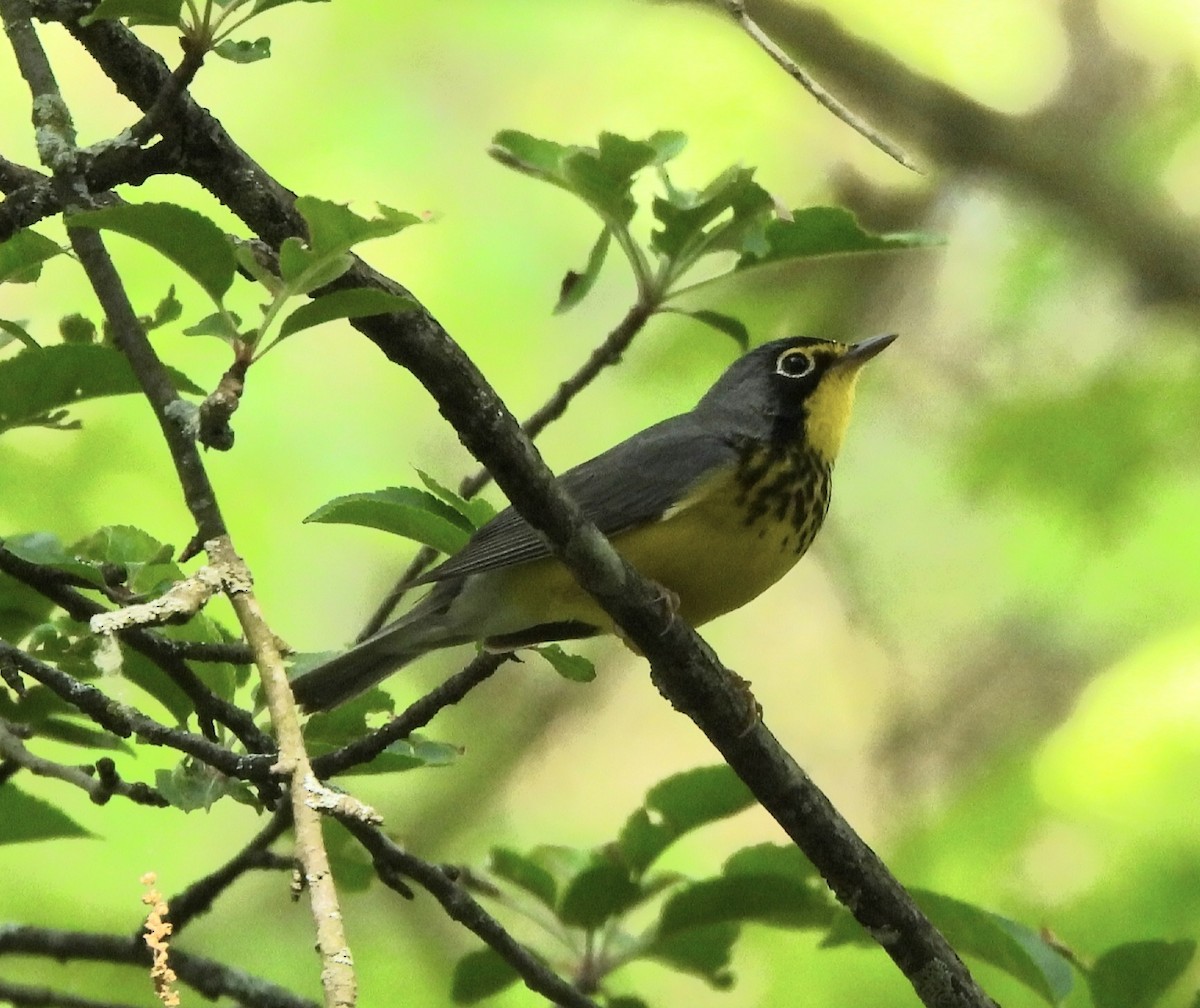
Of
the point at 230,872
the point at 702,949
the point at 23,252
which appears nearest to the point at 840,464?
the point at 702,949

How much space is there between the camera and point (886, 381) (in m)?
6.71

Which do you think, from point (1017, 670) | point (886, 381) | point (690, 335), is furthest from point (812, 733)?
point (690, 335)

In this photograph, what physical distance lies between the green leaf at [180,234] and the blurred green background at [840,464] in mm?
3010

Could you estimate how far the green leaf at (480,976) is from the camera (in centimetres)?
322

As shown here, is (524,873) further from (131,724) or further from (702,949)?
(131,724)

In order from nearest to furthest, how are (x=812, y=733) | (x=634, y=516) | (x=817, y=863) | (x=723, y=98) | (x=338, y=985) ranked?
(x=338, y=985) → (x=817, y=863) → (x=634, y=516) → (x=723, y=98) → (x=812, y=733)

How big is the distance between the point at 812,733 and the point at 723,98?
108 inches

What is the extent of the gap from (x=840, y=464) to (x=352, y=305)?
5125 millimetres

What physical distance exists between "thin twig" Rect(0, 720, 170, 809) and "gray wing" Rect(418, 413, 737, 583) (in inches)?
36.9

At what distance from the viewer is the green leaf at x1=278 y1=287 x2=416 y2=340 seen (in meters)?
1.77

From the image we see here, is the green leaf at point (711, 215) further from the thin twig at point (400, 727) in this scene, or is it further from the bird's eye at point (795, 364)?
the bird's eye at point (795, 364)

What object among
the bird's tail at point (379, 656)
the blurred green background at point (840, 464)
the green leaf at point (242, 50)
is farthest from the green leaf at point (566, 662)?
the blurred green background at point (840, 464)

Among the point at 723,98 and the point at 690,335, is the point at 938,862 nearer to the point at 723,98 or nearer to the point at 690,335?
the point at 690,335

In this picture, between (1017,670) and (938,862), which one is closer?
(938,862)
